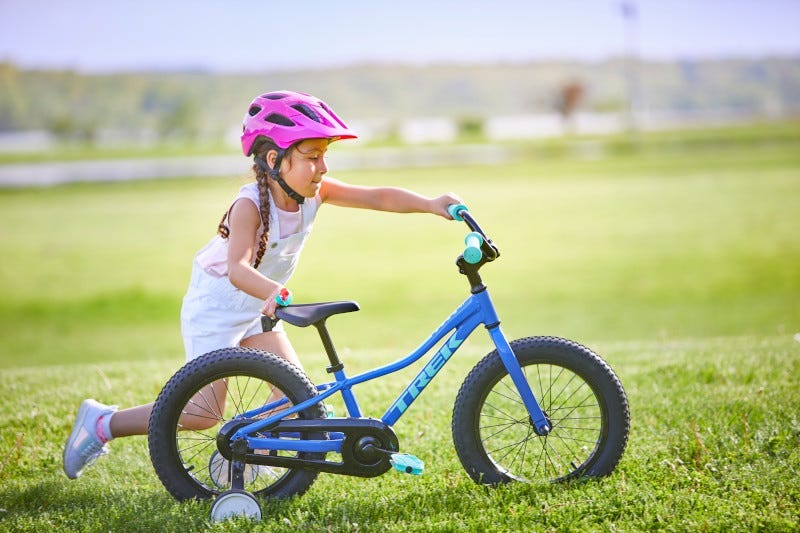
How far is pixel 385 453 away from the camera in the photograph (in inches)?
141

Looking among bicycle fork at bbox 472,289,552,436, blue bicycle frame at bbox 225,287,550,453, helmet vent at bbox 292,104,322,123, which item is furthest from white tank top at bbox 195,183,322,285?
bicycle fork at bbox 472,289,552,436

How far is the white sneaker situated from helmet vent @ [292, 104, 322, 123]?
5.67 ft

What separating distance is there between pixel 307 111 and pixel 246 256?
2.35ft

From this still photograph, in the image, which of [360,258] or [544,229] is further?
[544,229]

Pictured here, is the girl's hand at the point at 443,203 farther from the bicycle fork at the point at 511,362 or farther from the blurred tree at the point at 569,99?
the blurred tree at the point at 569,99

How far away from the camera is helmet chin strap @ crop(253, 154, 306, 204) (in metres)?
3.73

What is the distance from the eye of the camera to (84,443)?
393 cm

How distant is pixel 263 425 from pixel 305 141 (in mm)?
1295

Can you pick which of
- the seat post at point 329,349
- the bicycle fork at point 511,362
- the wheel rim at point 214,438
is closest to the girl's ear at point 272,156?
the seat post at point 329,349

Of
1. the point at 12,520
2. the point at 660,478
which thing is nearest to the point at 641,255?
the point at 660,478

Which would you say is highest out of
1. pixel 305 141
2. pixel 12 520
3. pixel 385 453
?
pixel 305 141

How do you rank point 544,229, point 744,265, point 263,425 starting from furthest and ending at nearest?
point 544,229
point 744,265
point 263,425

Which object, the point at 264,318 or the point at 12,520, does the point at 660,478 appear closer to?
the point at 264,318

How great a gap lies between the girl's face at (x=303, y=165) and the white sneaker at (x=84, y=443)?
4.75ft
